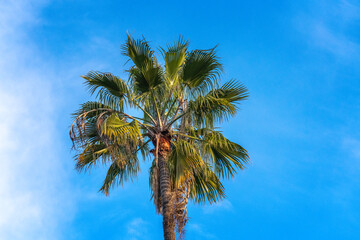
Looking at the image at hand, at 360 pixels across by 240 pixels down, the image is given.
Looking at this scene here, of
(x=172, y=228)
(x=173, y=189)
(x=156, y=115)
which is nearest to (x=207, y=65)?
(x=156, y=115)

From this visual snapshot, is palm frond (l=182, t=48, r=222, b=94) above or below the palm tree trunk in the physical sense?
above

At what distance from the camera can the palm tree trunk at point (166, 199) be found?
426 inches

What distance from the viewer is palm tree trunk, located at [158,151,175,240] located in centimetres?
1082

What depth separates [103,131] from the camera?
11266mm

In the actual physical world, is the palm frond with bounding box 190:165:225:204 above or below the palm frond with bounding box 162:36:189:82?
below

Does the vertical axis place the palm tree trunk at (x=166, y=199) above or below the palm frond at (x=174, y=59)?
below

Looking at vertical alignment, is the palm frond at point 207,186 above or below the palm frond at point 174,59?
below

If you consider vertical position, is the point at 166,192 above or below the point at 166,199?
above

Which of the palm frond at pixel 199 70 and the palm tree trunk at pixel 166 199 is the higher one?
the palm frond at pixel 199 70

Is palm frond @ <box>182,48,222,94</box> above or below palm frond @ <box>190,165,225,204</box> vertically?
above

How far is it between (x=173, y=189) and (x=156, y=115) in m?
2.12

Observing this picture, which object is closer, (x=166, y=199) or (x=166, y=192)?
(x=166, y=199)

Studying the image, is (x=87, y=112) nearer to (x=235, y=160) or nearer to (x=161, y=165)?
(x=161, y=165)

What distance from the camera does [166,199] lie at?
1123 centimetres
